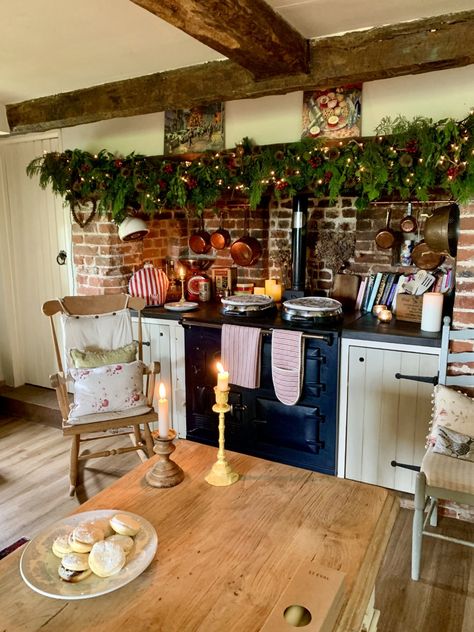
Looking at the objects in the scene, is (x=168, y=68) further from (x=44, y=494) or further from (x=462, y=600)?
(x=462, y=600)

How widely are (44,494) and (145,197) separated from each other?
6.08ft

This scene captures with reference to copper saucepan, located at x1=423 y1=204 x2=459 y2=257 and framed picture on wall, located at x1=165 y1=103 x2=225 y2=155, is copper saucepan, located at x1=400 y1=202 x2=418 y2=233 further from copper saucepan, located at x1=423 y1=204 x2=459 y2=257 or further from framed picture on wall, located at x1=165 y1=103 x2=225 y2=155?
framed picture on wall, located at x1=165 y1=103 x2=225 y2=155

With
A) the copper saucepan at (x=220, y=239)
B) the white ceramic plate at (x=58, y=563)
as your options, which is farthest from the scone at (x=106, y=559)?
the copper saucepan at (x=220, y=239)

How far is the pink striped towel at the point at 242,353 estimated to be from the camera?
9.31 ft

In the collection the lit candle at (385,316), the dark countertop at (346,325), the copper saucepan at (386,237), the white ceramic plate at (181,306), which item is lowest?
the dark countertop at (346,325)

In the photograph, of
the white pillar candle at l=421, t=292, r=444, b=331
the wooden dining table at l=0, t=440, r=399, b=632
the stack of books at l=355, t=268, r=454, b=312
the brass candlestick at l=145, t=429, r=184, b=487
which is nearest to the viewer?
the wooden dining table at l=0, t=440, r=399, b=632

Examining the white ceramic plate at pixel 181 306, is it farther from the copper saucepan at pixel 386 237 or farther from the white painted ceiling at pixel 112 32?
the white painted ceiling at pixel 112 32

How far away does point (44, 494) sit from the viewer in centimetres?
283

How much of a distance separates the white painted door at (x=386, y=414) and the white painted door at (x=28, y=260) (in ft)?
7.56

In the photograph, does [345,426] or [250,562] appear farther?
[345,426]

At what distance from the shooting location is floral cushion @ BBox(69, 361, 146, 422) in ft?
8.97

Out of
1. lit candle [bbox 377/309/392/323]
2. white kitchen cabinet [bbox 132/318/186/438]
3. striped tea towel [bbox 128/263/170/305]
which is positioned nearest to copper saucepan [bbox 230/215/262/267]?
striped tea towel [bbox 128/263/170/305]

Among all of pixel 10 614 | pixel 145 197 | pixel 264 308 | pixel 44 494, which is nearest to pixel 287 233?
pixel 264 308

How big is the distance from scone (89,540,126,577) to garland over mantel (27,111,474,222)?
1972 mm
